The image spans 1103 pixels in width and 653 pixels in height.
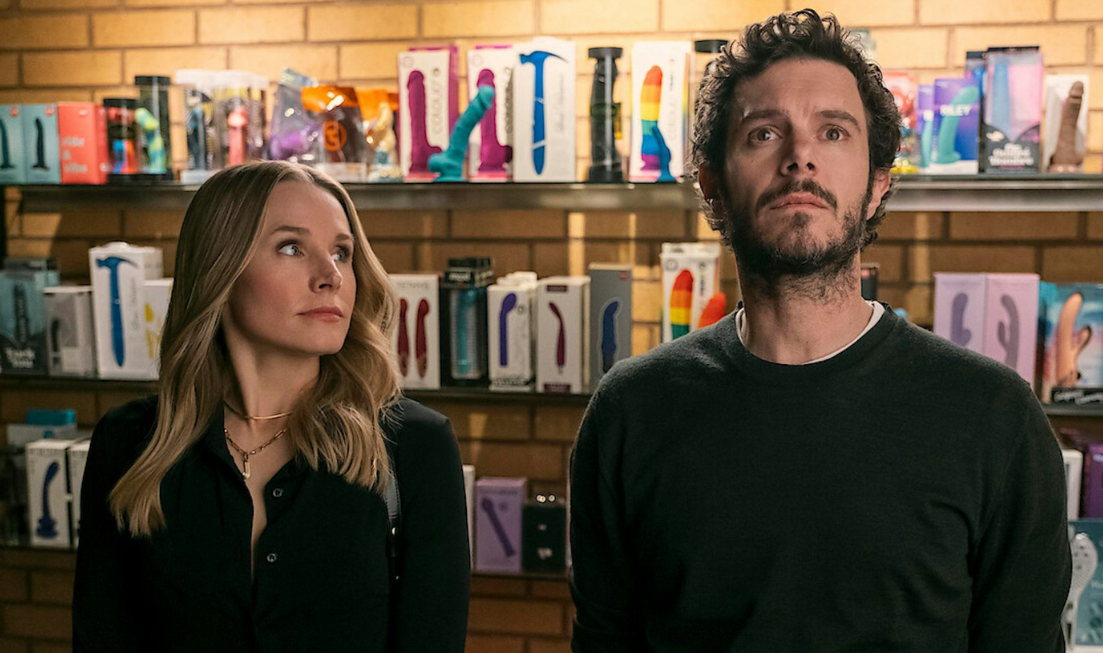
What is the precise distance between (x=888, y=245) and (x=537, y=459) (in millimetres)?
1167

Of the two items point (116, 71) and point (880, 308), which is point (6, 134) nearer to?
point (116, 71)

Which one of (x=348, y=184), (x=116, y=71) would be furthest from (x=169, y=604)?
(x=116, y=71)

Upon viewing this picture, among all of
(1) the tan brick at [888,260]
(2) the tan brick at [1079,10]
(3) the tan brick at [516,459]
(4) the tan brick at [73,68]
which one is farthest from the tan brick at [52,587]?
(2) the tan brick at [1079,10]

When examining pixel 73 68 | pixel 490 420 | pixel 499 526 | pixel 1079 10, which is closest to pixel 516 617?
pixel 499 526

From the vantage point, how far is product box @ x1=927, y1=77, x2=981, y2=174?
7.98 ft

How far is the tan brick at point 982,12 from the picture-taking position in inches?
105

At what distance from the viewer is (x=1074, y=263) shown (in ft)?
8.92

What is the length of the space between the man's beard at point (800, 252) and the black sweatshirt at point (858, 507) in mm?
108

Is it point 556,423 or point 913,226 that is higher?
point 913,226

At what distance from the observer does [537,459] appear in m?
3.01

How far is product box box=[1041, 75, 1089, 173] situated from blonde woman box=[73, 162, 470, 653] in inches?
66.6

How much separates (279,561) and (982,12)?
226 centimetres

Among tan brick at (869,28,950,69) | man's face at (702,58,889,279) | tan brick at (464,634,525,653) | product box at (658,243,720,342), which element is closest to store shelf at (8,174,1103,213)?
product box at (658,243,720,342)

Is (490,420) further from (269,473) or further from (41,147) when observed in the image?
(41,147)
